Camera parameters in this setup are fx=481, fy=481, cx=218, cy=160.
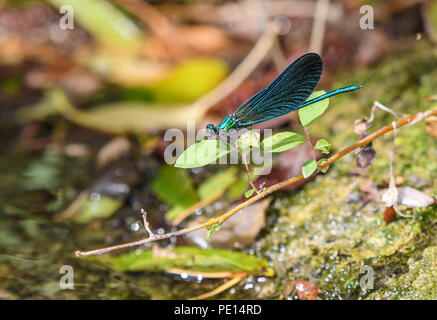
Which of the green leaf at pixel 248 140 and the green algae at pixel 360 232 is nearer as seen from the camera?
the green leaf at pixel 248 140

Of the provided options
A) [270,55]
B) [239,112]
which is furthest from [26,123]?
[239,112]

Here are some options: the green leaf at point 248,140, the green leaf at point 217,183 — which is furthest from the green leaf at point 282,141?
the green leaf at point 217,183

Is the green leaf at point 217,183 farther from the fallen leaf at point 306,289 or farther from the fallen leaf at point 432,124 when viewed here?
the fallen leaf at point 432,124

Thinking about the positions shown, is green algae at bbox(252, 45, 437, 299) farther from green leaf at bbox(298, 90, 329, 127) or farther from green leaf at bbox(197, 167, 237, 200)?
green leaf at bbox(298, 90, 329, 127)

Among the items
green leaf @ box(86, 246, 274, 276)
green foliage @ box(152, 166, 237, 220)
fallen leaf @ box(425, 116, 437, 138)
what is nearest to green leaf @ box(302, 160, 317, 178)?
green leaf @ box(86, 246, 274, 276)

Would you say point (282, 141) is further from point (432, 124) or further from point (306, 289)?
point (432, 124)
